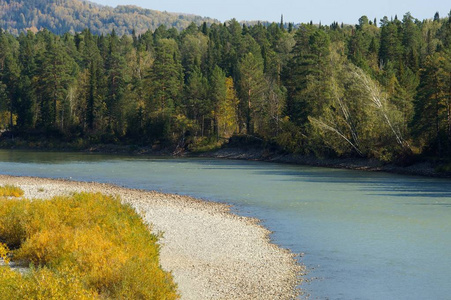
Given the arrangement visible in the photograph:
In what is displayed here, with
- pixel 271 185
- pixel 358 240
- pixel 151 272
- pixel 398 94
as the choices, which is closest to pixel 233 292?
pixel 151 272

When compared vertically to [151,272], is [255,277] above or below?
below

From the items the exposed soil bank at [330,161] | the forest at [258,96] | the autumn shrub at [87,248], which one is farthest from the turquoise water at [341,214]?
the forest at [258,96]

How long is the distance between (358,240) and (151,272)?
1484 cm

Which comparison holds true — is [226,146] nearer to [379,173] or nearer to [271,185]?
[379,173]

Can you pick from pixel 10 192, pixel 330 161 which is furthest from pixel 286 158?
pixel 10 192

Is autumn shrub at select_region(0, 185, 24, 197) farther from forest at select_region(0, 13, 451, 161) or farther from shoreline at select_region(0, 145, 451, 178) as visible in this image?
forest at select_region(0, 13, 451, 161)

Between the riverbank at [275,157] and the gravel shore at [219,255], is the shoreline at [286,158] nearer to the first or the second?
the riverbank at [275,157]

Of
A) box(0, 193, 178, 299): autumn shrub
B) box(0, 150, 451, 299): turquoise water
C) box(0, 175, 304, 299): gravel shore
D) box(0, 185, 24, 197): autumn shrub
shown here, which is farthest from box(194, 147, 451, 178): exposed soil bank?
box(0, 193, 178, 299): autumn shrub

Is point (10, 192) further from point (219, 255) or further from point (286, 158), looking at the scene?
point (286, 158)

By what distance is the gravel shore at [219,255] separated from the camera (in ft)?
61.7

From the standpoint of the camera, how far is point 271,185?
51688 millimetres

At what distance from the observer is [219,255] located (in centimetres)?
2364

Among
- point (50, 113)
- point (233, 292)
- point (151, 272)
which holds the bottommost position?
point (233, 292)

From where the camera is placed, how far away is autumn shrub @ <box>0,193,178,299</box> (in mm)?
14523
